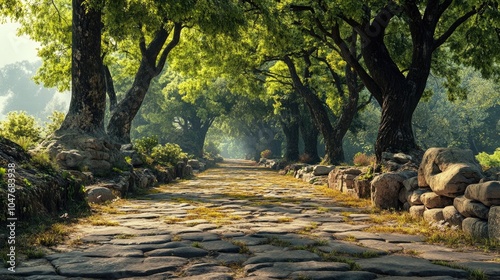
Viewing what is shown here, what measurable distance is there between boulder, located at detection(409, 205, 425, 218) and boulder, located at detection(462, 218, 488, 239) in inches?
49.2

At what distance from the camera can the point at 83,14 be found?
38.1 ft

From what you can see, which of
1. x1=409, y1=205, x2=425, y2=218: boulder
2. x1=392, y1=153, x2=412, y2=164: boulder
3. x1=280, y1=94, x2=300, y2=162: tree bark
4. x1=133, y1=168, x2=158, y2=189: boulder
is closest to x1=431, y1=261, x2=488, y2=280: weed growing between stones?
x1=409, y1=205, x2=425, y2=218: boulder

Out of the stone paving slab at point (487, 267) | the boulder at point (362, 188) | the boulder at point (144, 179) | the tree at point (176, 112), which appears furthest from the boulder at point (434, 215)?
the tree at point (176, 112)

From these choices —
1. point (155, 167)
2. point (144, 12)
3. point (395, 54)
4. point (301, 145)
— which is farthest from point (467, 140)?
point (144, 12)

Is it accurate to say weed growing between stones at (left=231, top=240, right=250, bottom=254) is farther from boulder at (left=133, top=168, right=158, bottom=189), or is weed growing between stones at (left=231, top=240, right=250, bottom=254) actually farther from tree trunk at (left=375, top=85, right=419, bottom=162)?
boulder at (left=133, top=168, right=158, bottom=189)

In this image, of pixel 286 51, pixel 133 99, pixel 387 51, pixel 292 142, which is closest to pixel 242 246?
pixel 387 51

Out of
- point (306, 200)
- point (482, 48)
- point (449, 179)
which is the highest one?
point (482, 48)

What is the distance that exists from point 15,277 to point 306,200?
24.8 ft

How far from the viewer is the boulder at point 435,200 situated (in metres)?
6.57

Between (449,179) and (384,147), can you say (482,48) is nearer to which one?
(384,147)

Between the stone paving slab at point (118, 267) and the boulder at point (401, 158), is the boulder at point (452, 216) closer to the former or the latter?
the stone paving slab at point (118, 267)

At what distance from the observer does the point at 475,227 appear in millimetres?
5508

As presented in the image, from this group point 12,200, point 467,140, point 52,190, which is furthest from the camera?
point 467,140

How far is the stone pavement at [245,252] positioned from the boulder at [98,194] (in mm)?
1334
